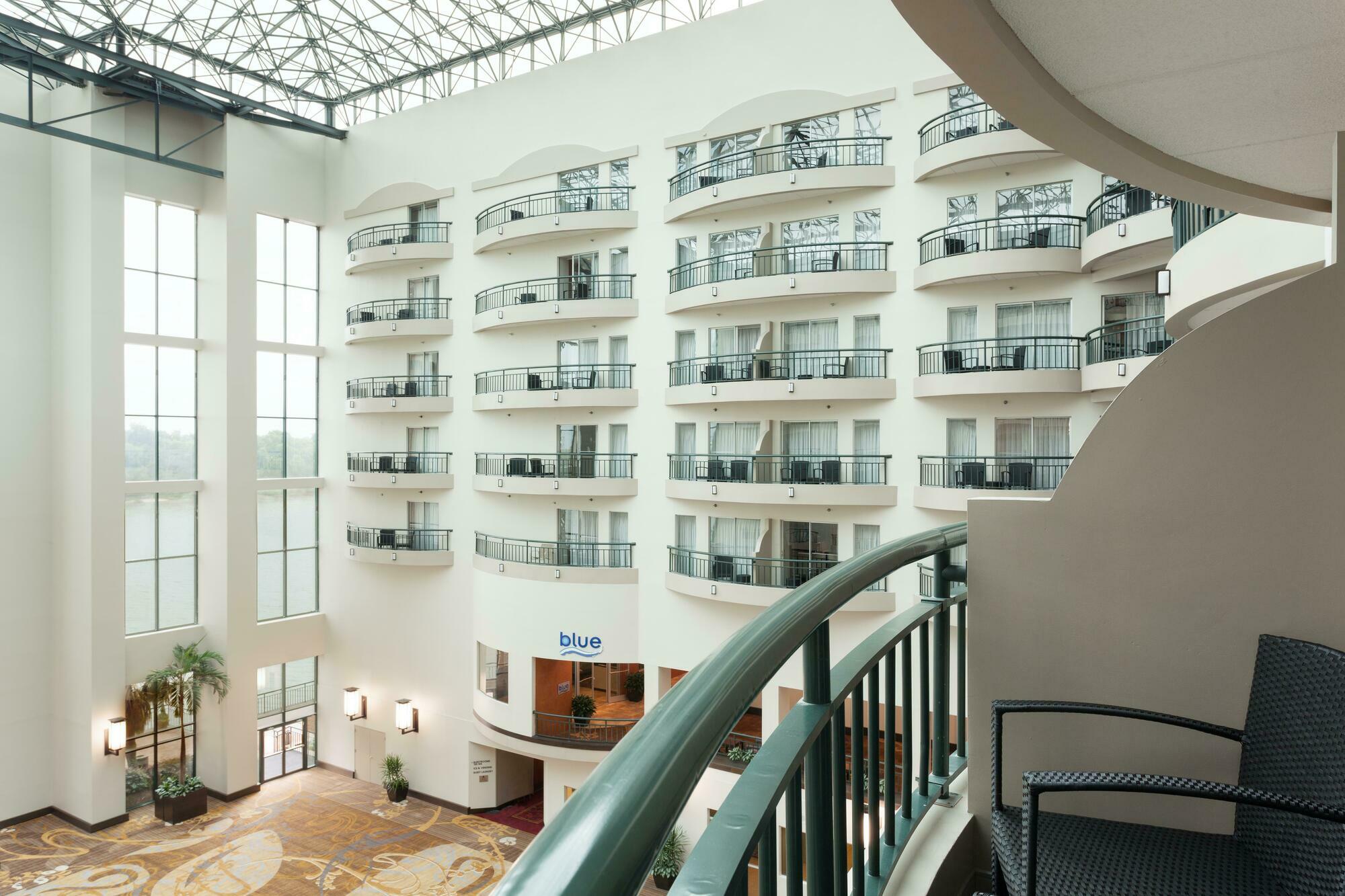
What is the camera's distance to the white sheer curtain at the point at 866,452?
14.3 m

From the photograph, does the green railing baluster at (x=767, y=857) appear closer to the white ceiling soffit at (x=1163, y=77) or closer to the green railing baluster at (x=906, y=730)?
the green railing baluster at (x=906, y=730)

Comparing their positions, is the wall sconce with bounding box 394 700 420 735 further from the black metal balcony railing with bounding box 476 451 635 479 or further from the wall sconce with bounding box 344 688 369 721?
the black metal balcony railing with bounding box 476 451 635 479

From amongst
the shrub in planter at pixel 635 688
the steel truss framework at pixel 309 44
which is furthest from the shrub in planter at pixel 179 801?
the steel truss framework at pixel 309 44

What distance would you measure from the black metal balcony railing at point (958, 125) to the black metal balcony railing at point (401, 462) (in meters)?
11.9

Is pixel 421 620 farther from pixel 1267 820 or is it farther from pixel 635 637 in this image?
pixel 1267 820

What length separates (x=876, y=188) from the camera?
14.2m

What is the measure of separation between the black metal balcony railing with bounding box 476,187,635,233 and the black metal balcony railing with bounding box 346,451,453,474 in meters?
5.28

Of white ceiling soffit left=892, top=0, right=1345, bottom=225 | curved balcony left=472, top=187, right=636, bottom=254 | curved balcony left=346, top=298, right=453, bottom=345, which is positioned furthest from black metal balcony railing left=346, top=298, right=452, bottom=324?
white ceiling soffit left=892, top=0, right=1345, bottom=225

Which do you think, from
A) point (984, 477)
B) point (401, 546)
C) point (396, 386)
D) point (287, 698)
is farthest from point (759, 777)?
point (287, 698)

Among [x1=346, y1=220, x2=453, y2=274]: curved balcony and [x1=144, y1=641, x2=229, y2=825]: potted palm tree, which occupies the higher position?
[x1=346, y1=220, x2=453, y2=274]: curved balcony

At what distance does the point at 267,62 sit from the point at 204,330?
6.64 m

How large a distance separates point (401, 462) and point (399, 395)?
159 centimetres

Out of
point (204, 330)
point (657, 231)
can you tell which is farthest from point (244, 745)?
point (657, 231)

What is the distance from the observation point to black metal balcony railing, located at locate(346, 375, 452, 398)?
19125 mm
